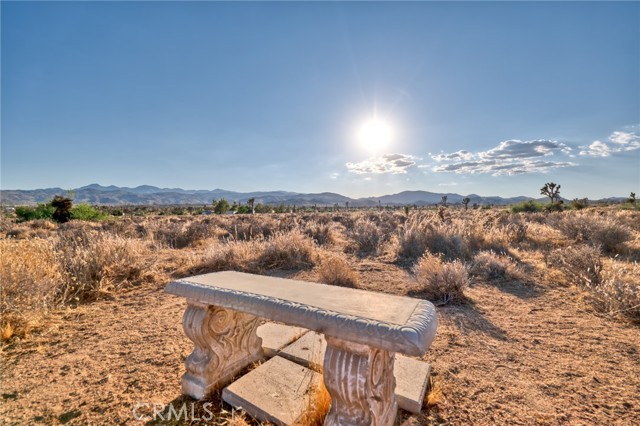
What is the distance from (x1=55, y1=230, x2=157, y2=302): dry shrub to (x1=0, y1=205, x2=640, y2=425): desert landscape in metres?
0.03

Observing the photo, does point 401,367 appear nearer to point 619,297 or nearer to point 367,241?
point 619,297

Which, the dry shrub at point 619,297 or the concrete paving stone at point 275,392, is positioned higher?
the dry shrub at point 619,297

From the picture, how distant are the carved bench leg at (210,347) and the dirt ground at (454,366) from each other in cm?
26

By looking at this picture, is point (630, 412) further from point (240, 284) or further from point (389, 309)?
point (240, 284)

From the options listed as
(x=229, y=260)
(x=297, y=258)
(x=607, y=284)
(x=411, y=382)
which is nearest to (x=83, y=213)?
(x=229, y=260)

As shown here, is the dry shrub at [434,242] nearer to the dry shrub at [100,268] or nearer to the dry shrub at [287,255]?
the dry shrub at [287,255]

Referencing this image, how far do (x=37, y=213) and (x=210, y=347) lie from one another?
2135 centimetres

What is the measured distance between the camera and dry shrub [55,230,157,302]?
4.95m

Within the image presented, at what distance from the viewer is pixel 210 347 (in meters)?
2.59

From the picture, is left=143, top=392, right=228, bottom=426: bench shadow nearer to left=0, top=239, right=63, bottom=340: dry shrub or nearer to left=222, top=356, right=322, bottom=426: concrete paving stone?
left=222, top=356, right=322, bottom=426: concrete paving stone

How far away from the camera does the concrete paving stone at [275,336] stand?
3.19 m

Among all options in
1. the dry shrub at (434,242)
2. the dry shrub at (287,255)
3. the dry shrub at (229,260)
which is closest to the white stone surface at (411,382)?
the dry shrub at (287,255)

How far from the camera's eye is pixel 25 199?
7362 inches

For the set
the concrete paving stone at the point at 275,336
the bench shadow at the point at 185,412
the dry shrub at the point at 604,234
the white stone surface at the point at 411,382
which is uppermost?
the dry shrub at the point at 604,234
